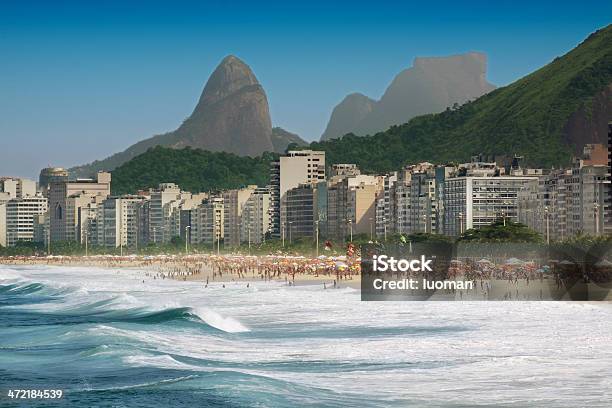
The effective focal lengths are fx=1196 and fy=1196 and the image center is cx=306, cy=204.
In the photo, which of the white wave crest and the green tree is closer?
the white wave crest

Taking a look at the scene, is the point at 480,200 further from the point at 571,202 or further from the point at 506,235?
the point at 506,235

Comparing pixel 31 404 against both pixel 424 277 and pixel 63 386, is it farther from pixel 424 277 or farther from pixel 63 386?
pixel 424 277

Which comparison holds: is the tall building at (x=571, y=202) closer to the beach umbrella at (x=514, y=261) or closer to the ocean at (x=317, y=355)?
the beach umbrella at (x=514, y=261)

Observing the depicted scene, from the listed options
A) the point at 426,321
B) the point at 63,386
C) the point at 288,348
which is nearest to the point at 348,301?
the point at 426,321

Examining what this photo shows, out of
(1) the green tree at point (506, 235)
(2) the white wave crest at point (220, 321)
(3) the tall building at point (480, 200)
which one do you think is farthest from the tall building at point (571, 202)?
(2) the white wave crest at point (220, 321)

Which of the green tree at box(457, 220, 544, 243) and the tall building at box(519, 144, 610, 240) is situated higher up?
the tall building at box(519, 144, 610, 240)

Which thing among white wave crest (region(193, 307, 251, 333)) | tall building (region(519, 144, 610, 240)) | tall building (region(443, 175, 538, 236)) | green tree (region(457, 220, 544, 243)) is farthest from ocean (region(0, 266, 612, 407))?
tall building (region(443, 175, 538, 236))

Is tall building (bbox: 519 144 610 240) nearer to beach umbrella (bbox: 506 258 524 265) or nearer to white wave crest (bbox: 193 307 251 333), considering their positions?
beach umbrella (bbox: 506 258 524 265)

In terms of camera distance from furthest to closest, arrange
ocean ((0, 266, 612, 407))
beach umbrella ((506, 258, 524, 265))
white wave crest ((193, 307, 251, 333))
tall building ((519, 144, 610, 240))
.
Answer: tall building ((519, 144, 610, 240))
beach umbrella ((506, 258, 524, 265))
white wave crest ((193, 307, 251, 333))
ocean ((0, 266, 612, 407))

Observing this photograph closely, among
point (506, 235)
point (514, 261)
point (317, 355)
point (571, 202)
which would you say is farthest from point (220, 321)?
point (571, 202)

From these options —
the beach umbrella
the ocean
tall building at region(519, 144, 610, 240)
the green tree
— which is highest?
tall building at region(519, 144, 610, 240)
